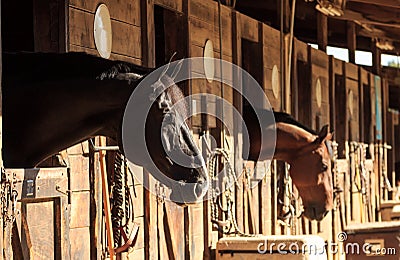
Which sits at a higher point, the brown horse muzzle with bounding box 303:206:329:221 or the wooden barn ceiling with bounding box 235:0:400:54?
the wooden barn ceiling with bounding box 235:0:400:54

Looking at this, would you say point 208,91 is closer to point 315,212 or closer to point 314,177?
point 314,177

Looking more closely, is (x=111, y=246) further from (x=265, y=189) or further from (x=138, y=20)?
(x=265, y=189)

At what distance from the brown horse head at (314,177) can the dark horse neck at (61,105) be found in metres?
3.23

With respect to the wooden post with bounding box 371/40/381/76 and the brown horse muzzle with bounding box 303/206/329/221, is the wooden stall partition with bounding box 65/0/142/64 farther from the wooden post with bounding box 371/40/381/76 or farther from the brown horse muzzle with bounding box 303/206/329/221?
the wooden post with bounding box 371/40/381/76

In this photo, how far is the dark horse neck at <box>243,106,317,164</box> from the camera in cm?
650

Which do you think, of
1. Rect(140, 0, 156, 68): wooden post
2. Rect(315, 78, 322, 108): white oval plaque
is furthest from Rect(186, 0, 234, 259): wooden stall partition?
Rect(315, 78, 322, 108): white oval plaque

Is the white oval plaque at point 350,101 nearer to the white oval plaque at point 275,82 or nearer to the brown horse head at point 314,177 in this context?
the white oval plaque at point 275,82

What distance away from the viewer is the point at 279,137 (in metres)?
6.60

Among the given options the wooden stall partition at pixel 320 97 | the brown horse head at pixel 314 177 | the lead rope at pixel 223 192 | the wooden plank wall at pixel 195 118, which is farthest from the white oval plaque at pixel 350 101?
the lead rope at pixel 223 192

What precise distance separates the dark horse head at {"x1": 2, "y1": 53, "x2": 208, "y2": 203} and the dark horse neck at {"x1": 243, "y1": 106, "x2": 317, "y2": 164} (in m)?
2.78

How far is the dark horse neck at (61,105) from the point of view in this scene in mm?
3643

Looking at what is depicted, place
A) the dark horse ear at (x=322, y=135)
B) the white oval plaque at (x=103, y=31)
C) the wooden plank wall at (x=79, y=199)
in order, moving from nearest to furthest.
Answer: the wooden plank wall at (x=79, y=199) < the white oval plaque at (x=103, y=31) < the dark horse ear at (x=322, y=135)

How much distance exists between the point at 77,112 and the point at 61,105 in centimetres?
6

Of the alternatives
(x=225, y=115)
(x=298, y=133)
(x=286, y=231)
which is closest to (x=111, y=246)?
(x=225, y=115)
